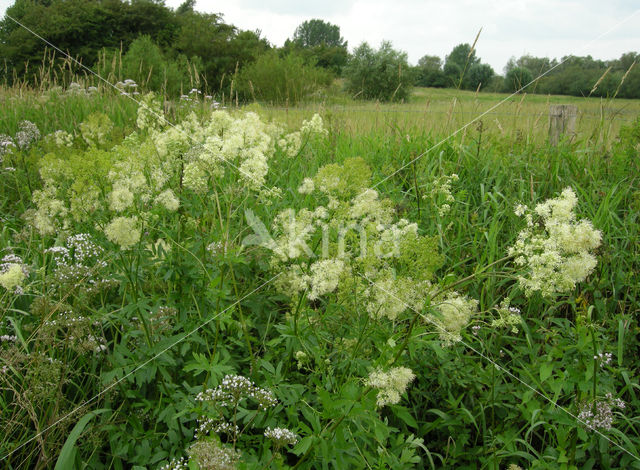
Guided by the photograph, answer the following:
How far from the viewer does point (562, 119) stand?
5.84m

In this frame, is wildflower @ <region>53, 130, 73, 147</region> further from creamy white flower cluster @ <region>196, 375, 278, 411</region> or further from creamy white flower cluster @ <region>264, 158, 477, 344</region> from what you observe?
creamy white flower cluster @ <region>196, 375, 278, 411</region>

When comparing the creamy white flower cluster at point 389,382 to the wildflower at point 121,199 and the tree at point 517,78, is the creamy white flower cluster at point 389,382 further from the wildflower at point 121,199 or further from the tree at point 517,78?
the tree at point 517,78

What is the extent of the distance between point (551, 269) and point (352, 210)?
32.8 inches

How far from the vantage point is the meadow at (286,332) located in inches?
70.8

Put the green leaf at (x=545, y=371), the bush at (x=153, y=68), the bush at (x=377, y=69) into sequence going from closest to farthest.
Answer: the green leaf at (x=545, y=371) → the bush at (x=153, y=68) → the bush at (x=377, y=69)

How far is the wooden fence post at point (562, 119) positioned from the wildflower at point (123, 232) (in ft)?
18.1

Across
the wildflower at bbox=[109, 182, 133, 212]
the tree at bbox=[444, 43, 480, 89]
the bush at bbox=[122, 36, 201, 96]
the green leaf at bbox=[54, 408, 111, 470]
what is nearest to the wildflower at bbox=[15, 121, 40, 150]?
the wildflower at bbox=[109, 182, 133, 212]

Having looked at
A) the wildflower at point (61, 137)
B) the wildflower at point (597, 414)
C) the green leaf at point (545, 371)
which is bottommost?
the wildflower at point (597, 414)

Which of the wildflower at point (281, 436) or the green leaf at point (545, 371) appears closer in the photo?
the wildflower at point (281, 436)

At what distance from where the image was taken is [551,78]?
19.5 ft

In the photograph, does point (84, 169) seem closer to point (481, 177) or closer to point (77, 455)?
point (77, 455)

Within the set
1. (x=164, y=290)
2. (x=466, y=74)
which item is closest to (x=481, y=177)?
(x=466, y=74)

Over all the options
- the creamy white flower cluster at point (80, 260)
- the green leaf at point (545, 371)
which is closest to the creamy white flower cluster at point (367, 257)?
the green leaf at point (545, 371)

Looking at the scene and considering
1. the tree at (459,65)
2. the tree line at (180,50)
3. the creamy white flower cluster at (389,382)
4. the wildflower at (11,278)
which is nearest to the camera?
the creamy white flower cluster at (389,382)
